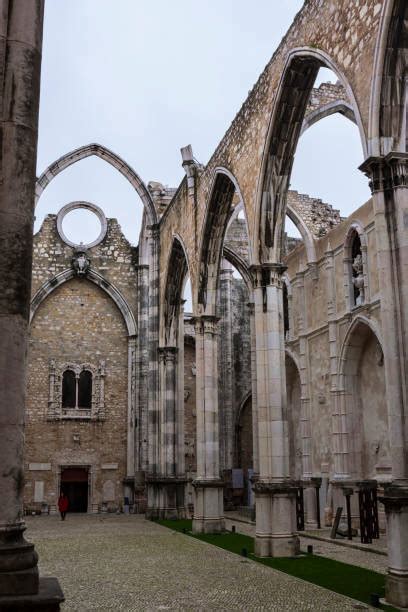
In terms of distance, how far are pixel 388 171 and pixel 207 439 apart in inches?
359

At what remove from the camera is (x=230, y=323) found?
999 inches

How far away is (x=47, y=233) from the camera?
2406cm

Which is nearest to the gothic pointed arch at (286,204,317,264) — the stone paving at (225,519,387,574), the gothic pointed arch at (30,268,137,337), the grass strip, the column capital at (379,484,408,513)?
the gothic pointed arch at (30,268,137,337)

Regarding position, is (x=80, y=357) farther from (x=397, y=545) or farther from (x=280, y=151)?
(x=397, y=545)

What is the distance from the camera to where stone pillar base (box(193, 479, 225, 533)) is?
48.4 ft

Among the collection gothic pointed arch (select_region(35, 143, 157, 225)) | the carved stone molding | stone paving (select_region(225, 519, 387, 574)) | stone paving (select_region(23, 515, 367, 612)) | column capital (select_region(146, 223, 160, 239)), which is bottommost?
stone paving (select_region(225, 519, 387, 574))

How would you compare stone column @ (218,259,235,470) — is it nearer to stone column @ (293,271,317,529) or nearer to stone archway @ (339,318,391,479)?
stone column @ (293,271,317,529)

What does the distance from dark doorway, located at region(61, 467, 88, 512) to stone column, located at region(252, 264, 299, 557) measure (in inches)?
505

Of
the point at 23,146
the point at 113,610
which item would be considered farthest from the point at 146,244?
the point at 23,146

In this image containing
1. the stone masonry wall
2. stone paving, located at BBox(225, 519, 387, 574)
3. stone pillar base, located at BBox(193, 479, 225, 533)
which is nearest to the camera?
stone paving, located at BBox(225, 519, 387, 574)

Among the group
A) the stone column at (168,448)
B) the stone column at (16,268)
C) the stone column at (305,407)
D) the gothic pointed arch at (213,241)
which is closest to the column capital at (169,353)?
the stone column at (168,448)

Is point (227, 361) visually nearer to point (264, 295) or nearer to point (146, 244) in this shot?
point (146, 244)

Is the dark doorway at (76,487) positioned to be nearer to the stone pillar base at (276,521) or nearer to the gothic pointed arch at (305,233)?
the gothic pointed arch at (305,233)

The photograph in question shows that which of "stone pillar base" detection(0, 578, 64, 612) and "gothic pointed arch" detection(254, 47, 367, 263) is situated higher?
"gothic pointed arch" detection(254, 47, 367, 263)
